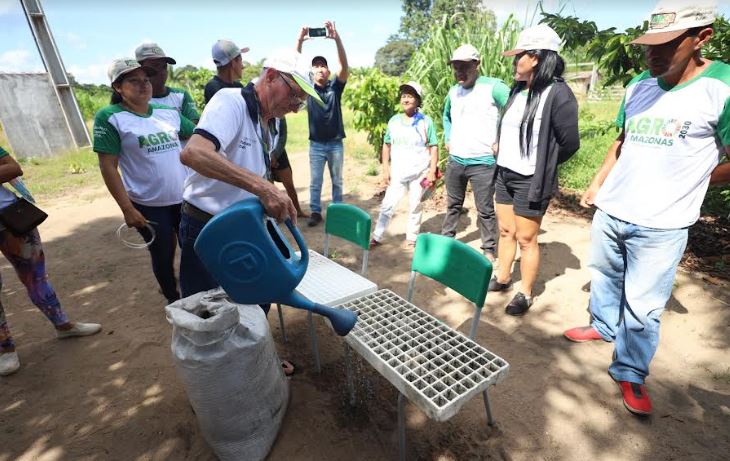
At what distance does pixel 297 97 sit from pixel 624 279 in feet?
6.76

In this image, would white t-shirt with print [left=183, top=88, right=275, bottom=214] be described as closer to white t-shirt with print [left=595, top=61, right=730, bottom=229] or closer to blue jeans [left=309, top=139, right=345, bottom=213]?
white t-shirt with print [left=595, top=61, right=730, bottom=229]

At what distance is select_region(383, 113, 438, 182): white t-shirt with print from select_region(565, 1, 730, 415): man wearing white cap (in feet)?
6.07

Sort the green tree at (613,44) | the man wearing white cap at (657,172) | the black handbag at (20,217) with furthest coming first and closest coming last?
the green tree at (613,44) < the black handbag at (20,217) < the man wearing white cap at (657,172)

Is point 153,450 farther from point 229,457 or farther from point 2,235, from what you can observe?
point 2,235

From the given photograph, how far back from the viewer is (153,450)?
6.00 feet

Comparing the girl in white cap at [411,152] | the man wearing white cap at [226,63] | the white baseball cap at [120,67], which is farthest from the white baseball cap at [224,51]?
the girl in white cap at [411,152]

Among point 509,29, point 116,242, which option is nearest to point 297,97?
point 116,242

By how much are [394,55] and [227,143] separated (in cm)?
5288

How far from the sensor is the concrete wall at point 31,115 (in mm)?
8367

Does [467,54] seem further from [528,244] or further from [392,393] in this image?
[392,393]

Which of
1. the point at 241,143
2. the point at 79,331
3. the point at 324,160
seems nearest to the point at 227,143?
the point at 241,143

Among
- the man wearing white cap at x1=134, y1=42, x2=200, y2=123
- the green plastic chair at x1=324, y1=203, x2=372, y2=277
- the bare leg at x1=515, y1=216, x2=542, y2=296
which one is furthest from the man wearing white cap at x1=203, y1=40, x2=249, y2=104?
the bare leg at x1=515, y1=216, x2=542, y2=296

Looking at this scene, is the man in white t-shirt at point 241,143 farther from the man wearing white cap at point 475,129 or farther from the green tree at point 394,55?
the green tree at point 394,55

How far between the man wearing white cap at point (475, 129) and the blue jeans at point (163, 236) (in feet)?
7.97
